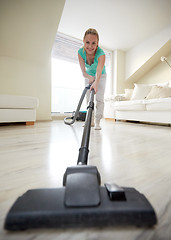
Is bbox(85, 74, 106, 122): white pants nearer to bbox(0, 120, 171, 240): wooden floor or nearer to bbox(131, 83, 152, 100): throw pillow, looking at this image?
bbox(0, 120, 171, 240): wooden floor

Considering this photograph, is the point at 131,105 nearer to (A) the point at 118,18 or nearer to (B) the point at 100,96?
(B) the point at 100,96

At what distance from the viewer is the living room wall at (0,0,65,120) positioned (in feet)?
8.33

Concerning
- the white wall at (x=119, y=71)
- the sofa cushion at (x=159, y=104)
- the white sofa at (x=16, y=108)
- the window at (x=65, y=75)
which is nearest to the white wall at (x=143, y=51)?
the white wall at (x=119, y=71)

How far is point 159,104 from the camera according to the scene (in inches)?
92.7

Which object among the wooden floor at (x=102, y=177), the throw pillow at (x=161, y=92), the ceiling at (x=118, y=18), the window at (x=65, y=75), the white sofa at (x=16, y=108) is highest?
the ceiling at (x=118, y=18)

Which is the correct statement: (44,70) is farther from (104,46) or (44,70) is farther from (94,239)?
(94,239)

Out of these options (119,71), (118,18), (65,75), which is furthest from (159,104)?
(119,71)

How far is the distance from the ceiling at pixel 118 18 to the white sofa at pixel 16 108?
2.25 metres

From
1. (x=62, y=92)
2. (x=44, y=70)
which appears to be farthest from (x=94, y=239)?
(x=62, y=92)

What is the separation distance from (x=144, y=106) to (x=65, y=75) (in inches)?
101

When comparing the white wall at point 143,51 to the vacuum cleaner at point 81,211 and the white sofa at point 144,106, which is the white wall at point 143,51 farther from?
the vacuum cleaner at point 81,211

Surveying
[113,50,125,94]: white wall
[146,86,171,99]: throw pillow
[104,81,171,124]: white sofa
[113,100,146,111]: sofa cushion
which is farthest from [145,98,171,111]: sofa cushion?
[113,50,125,94]: white wall

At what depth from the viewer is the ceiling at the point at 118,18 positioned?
9.48 ft

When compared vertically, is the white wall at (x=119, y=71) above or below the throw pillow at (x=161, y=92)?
above
